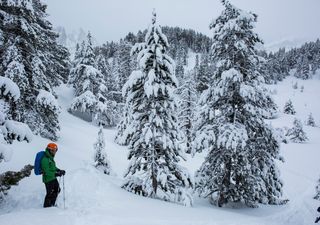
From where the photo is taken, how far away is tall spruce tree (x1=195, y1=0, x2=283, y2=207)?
14.4 meters

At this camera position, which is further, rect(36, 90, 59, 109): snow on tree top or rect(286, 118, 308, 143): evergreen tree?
rect(286, 118, 308, 143): evergreen tree

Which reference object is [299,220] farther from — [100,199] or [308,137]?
[308,137]

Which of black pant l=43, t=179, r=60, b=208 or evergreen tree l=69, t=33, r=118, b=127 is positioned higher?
evergreen tree l=69, t=33, r=118, b=127

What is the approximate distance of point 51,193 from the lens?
897cm

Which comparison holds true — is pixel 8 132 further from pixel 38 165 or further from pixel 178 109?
pixel 178 109

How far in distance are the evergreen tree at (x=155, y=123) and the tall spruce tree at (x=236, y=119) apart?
7.79 feet

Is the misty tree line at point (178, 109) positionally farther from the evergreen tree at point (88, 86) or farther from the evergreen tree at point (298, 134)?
the evergreen tree at point (298, 134)

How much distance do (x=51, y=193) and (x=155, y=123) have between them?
18.1 feet

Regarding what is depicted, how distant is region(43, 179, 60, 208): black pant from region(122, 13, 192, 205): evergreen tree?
4244 millimetres

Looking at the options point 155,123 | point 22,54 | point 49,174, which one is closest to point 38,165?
point 49,174

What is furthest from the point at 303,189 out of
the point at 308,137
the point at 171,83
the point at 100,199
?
the point at 308,137

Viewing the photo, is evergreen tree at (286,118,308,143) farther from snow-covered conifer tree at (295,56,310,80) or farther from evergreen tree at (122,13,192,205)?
snow-covered conifer tree at (295,56,310,80)

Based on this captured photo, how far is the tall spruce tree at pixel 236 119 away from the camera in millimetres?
14398

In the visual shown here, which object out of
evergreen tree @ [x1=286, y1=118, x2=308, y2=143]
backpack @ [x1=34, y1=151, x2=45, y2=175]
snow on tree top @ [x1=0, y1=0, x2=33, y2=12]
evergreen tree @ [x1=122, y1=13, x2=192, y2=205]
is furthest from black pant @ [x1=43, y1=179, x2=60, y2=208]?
evergreen tree @ [x1=286, y1=118, x2=308, y2=143]
